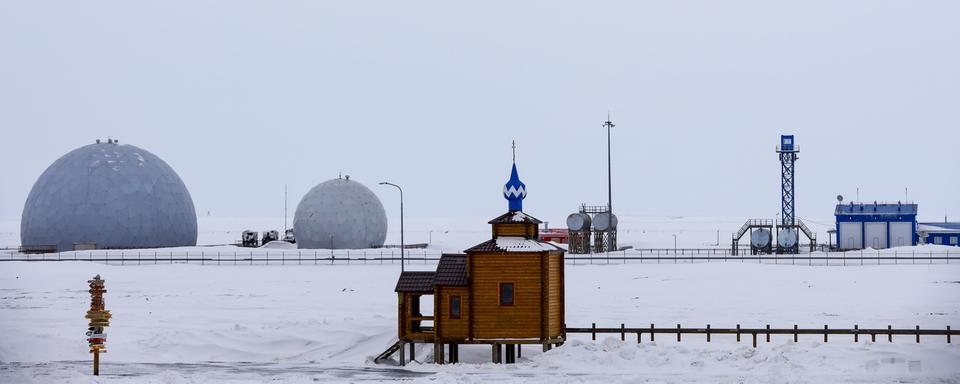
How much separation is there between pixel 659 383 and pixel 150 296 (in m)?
32.4

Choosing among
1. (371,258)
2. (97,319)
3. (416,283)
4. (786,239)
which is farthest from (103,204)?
(97,319)

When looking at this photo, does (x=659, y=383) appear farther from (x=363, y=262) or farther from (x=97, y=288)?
(x=363, y=262)

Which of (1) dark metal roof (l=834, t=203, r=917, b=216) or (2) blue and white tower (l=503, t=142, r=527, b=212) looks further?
(1) dark metal roof (l=834, t=203, r=917, b=216)

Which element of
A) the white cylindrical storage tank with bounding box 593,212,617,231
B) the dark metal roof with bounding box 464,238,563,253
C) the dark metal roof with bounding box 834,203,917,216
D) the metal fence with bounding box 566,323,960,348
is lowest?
the metal fence with bounding box 566,323,960,348

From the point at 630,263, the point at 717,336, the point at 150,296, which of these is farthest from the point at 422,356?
the point at 630,263

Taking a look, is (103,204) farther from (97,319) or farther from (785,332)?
(785,332)

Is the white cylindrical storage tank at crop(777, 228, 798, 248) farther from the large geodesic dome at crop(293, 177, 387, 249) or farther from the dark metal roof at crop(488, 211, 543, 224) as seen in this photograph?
the dark metal roof at crop(488, 211, 543, 224)

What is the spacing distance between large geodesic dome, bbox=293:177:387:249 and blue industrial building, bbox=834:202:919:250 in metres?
37.4

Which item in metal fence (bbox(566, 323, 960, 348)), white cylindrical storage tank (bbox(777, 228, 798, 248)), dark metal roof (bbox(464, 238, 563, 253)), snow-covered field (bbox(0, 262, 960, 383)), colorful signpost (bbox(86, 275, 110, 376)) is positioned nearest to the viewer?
colorful signpost (bbox(86, 275, 110, 376))

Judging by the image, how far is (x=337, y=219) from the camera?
99062 millimetres

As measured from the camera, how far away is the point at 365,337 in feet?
139

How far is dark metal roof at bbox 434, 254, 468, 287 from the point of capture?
38.0 metres

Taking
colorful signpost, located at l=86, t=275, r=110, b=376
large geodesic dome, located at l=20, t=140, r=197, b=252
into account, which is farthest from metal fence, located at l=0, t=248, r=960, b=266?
colorful signpost, located at l=86, t=275, r=110, b=376

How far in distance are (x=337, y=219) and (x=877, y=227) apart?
42969mm
